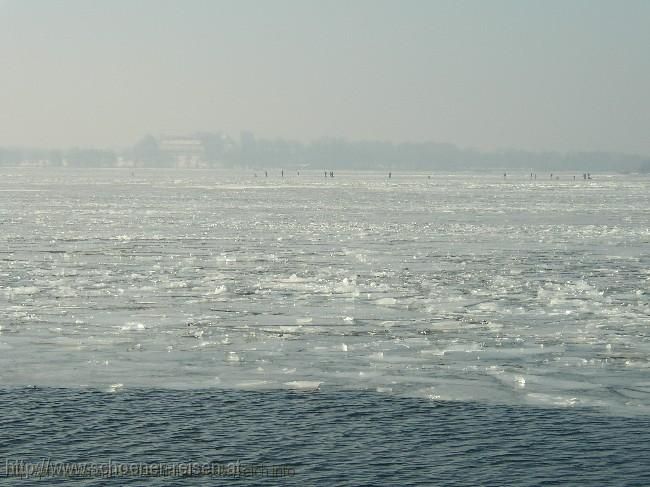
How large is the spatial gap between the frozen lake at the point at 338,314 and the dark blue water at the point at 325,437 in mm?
759

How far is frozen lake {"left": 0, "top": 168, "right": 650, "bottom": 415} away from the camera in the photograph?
46.3 feet

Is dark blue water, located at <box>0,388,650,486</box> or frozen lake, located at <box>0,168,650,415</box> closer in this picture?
dark blue water, located at <box>0,388,650,486</box>

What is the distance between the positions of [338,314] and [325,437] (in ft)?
28.4

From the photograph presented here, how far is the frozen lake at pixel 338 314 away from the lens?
14102mm

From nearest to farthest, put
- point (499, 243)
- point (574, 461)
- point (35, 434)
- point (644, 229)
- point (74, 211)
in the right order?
point (574, 461), point (35, 434), point (499, 243), point (644, 229), point (74, 211)

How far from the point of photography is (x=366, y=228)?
45.7 m

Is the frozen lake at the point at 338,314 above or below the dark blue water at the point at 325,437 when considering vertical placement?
below

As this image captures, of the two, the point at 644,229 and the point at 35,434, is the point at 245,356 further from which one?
the point at 644,229

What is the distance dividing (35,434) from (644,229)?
124 ft

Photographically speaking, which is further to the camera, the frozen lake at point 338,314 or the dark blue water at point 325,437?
the frozen lake at point 338,314

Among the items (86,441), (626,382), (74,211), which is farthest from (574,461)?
(74,211)

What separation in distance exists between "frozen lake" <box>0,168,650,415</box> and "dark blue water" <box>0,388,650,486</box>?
0.76 meters

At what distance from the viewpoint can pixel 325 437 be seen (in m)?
11.3

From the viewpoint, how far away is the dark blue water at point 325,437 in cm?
1004
